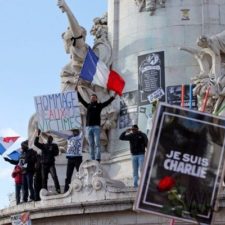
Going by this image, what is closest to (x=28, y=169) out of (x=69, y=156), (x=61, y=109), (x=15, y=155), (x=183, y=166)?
(x=69, y=156)

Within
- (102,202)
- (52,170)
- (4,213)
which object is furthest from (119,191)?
(4,213)

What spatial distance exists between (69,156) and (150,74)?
159 inches

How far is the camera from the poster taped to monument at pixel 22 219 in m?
17.2

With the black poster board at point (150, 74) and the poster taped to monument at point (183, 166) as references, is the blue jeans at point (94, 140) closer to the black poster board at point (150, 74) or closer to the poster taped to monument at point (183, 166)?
the black poster board at point (150, 74)

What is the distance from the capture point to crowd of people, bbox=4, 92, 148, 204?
669 inches

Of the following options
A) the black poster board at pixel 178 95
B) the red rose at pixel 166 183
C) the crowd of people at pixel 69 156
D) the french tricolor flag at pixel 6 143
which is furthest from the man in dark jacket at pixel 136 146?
the red rose at pixel 166 183

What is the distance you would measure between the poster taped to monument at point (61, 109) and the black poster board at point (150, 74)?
195 cm

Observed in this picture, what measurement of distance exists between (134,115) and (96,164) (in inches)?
156

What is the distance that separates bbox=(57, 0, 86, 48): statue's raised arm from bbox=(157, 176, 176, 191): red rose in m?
14.4

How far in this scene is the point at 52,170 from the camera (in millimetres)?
18156

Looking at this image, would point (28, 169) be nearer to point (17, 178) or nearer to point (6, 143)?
point (17, 178)

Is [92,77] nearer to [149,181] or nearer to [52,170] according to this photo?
[52,170]

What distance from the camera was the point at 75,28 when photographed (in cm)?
2170

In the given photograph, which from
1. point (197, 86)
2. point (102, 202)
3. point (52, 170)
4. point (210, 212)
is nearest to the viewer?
point (210, 212)
